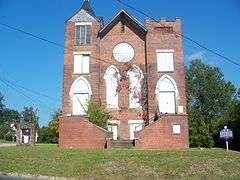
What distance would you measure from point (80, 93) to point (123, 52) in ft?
18.8

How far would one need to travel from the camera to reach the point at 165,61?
134 ft

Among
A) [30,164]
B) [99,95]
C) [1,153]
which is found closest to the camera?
[30,164]

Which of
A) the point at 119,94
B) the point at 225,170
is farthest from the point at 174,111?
the point at 225,170

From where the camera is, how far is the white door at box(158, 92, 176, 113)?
39.9m

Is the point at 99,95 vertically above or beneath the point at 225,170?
above

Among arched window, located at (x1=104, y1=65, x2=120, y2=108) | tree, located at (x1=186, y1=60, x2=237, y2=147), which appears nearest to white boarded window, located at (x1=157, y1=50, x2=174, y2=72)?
arched window, located at (x1=104, y1=65, x2=120, y2=108)

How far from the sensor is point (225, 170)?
23.1 m

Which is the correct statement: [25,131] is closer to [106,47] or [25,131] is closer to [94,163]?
[106,47]

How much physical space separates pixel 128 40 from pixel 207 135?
59.3 feet

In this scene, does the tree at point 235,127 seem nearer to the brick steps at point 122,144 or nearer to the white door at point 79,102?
the brick steps at point 122,144

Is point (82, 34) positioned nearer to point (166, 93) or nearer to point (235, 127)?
point (166, 93)

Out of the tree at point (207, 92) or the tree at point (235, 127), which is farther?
the tree at point (207, 92)

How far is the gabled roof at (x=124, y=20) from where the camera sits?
4234 cm

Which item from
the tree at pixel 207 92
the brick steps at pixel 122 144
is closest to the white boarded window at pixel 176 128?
the brick steps at pixel 122 144
